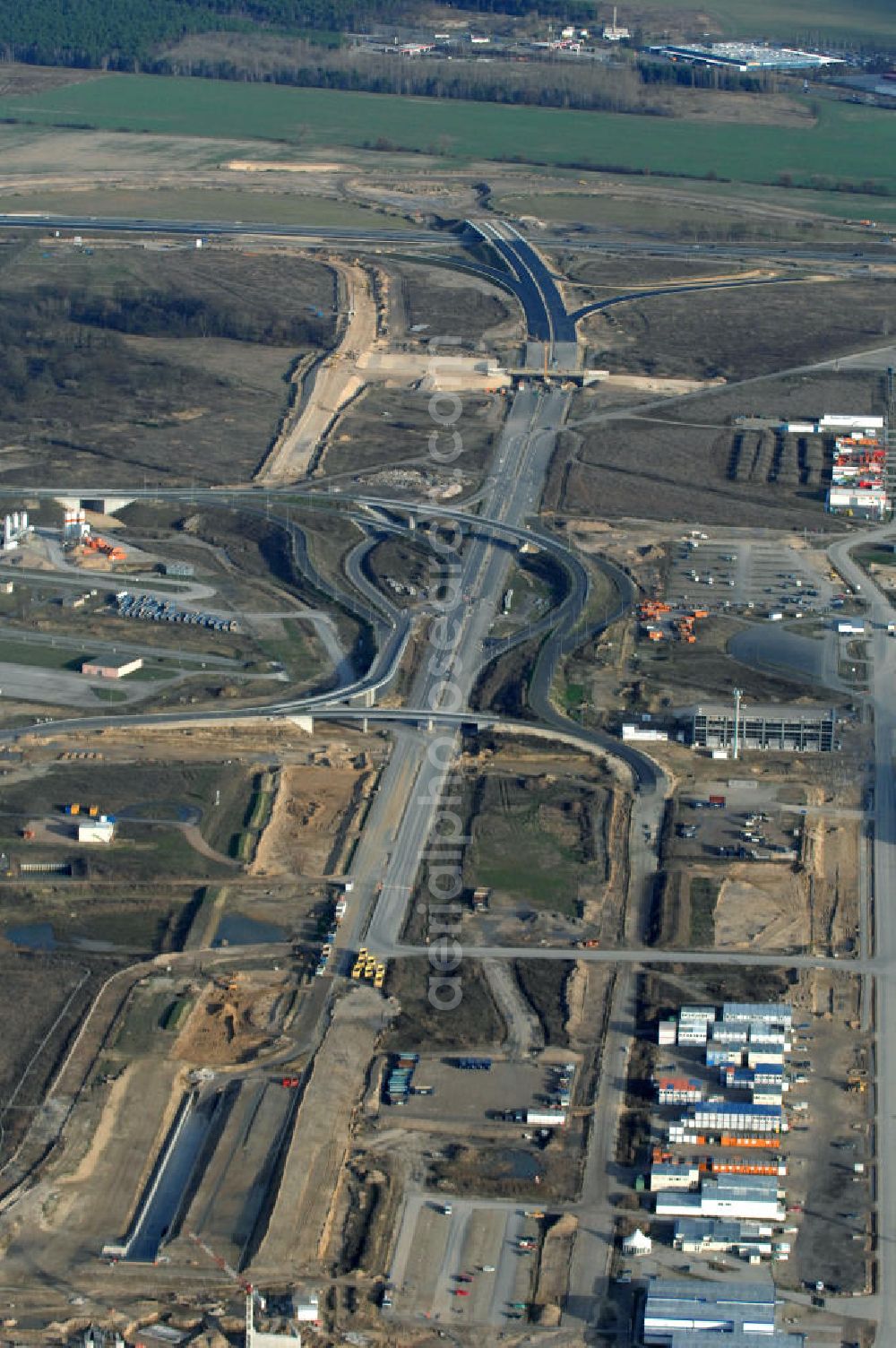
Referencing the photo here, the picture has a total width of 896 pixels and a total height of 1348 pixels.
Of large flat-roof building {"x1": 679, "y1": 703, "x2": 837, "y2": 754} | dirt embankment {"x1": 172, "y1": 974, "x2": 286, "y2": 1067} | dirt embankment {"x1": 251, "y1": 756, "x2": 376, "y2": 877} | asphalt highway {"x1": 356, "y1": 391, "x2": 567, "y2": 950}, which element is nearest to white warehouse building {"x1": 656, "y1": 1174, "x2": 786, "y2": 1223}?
dirt embankment {"x1": 172, "y1": 974, "x2": 286, "y2": 1067}

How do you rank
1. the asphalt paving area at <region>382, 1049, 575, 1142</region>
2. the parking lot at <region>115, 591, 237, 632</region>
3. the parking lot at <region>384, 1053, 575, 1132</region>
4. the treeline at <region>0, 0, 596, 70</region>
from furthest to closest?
1. the treeline at <region>0, 0, 596, 70</region>
2. the parking lot at <region>115, 591, 237, 632</region>
3. the parking lot at <region>384, 1053, 575, 1132</region>
4. the asphalt paving area at <region>382, 1049, 575, 1142</region>

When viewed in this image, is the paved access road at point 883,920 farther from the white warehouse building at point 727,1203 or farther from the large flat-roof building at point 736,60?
the large flat-roof building at point 736,60

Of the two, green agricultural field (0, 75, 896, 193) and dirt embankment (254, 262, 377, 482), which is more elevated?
green agricultural field (0, 75, 896, 193)

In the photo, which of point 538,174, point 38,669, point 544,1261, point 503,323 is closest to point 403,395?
point 503,323

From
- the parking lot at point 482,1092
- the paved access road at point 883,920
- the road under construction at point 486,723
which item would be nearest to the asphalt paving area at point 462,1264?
the road under construction at point 486,723

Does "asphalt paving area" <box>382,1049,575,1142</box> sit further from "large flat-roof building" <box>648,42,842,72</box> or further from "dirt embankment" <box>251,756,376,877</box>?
"large flat-roof building" <box>648,42,842,72</box>

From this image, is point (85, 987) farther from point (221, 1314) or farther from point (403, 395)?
point (403, 395)
